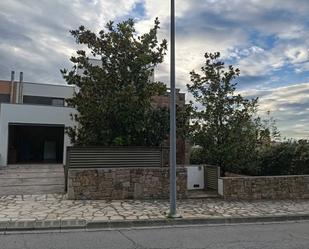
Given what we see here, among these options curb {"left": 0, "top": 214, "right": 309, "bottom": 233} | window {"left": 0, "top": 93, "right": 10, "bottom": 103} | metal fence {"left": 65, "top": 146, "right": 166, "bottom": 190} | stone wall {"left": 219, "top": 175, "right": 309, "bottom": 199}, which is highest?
window {"left": 0, "top": 93, "right": 10, "bottom": 103}

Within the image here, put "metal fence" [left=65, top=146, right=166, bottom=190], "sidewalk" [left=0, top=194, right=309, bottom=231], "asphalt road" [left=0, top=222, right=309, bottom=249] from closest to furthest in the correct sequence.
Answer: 1. "asphalt road" [left=0, top=222, right=309, bottom=249]
2. "sidewalk" [left=0, top=194, right=309, bottom=231]
3. "metal fence" [left=65, top=146, right=166, bottom=190]

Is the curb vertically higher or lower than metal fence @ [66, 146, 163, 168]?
lower

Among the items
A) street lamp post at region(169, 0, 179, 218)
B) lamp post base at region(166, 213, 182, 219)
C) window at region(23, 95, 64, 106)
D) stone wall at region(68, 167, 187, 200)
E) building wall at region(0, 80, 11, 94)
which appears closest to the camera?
lamp post base at region(166, 213, 182, 219)

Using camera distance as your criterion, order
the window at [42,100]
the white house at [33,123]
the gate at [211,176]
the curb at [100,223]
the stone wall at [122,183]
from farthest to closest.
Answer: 1. the window at [42,100]
2. the white house at [33,123]
3. the gate at [211,176]
4. the stone wall at [122,183]
5. the curb at [100,223]

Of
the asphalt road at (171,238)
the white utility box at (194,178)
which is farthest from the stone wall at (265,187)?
the asphalt road at (171,238)

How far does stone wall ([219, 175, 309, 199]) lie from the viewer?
1502 cm

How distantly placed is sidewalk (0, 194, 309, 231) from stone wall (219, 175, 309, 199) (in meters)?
0.56

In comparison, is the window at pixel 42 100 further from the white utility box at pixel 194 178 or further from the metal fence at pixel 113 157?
the metal fence at pixel 113 157

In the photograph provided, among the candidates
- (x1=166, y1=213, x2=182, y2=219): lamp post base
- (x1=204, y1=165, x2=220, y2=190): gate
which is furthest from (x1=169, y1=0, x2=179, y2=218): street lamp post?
(x1=204, y1=165, x2=220, y2=190): gate

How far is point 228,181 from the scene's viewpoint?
49.1 ft

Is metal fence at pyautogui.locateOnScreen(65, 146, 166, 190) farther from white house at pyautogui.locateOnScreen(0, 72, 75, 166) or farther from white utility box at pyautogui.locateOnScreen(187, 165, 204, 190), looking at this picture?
white house at pyautogui.locateOnScreen(0, 72, 75, 166)

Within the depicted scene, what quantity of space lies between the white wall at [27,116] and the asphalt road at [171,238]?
1623 cm

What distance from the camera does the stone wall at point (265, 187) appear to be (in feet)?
49.3

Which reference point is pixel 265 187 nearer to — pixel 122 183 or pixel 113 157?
pixel 122 183
